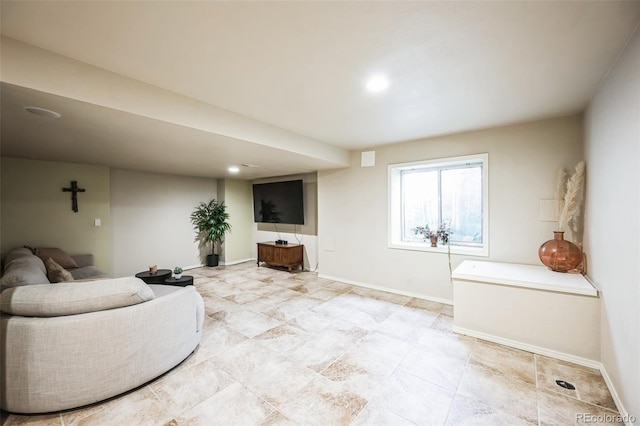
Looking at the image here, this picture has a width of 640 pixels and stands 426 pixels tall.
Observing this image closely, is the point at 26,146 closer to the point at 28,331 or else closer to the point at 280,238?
the point at 28,331

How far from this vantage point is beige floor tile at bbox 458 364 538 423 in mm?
1801

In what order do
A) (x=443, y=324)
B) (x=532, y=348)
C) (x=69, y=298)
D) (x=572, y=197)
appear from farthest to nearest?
(x=443, y=324) → (x=572, y=197) → (x=532, y=348) → (x=69, y=298)

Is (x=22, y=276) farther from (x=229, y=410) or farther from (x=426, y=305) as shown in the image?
(x=426, y=305)

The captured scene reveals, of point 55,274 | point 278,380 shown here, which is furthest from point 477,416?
point 55,274

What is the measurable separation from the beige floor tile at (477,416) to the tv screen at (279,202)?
4.30m

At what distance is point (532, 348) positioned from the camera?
254 centimetres

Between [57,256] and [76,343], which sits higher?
[57,256]

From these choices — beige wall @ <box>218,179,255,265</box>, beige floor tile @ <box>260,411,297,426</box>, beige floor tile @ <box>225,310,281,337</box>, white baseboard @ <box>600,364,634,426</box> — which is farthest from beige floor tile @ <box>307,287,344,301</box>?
beige wall @ <box>218,179,255,265</box>

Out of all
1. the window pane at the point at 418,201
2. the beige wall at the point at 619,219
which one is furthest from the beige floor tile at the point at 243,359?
the window pane at the point at 418,201

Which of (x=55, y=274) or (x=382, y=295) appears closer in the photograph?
(x=55, y=274)

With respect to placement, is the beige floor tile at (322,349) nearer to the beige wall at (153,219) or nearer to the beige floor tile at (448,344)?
the beige floor tile at (448,344)

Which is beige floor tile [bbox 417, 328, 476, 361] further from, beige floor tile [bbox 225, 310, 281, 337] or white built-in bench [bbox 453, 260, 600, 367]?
beige floor tile [bbox 225, 310, 281, 337]

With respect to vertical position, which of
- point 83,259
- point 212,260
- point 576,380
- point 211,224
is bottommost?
point 576,380

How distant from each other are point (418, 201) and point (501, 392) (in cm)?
287
